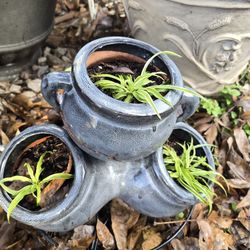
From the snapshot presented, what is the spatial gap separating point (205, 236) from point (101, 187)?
40cm

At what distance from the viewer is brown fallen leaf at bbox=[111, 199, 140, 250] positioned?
4.07ft

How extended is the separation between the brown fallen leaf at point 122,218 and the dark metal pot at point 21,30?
66 centimetres

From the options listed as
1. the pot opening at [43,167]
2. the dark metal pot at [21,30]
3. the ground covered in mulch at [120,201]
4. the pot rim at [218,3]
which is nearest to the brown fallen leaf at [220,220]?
the ground covered in mulch at [120,201]

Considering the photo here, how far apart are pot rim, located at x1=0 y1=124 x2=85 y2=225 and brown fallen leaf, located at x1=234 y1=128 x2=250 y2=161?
2.27 ft

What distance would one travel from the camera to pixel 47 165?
1.15 m

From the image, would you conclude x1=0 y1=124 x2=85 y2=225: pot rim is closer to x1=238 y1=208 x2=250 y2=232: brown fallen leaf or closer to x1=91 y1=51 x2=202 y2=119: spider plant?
x1=91 y1=51 x2=202 y2=119: spider plant

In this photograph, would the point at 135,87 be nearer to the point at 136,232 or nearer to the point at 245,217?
the point at 136,232

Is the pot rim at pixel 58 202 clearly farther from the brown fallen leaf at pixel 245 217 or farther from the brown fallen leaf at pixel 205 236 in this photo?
the brown fallen leaf at pixel 245 217

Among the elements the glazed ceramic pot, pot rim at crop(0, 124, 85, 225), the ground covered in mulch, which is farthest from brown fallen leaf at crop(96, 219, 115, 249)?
the glazed ceramic pot

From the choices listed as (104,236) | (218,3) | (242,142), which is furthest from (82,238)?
(218,3)

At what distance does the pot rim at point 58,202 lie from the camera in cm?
100

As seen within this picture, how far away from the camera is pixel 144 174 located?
1116 millimetres

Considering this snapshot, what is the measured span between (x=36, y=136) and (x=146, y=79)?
0.34 m

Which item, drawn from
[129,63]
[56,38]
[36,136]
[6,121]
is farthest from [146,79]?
[56,38]
